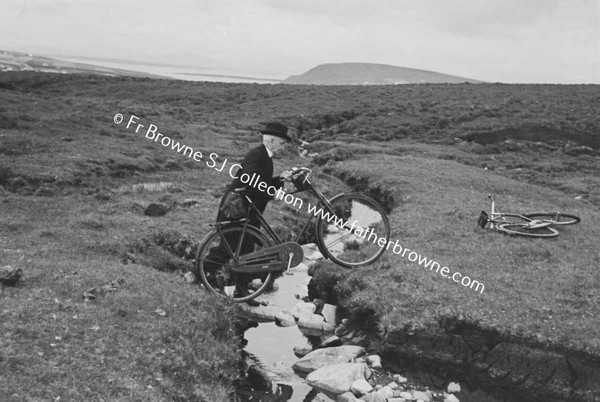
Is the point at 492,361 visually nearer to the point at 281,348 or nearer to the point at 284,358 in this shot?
the point at 284,358

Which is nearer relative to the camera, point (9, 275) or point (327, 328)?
point (9, 275)

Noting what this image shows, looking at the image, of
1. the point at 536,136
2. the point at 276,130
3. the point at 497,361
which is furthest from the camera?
the point at 536,136

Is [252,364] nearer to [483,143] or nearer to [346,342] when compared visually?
[346,342]

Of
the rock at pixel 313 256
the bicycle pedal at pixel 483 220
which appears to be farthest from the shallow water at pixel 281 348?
the bicycle pedal at pixel 483 220

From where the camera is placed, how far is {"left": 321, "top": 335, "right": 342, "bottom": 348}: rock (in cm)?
1189

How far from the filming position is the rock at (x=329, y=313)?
43.0 ft

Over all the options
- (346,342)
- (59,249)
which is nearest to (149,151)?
(59,249)

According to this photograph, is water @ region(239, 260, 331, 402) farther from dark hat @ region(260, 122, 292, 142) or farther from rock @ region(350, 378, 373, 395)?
dark hat @ region(260, 122, 292, 142)

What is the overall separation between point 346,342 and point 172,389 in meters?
4.90

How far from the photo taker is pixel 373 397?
9.53 meters

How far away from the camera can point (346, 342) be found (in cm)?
1201

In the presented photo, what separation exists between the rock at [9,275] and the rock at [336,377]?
617 centimetres

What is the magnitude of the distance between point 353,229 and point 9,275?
774 cm

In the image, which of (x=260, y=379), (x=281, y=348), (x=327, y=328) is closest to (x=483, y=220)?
(x=327, y=328)
